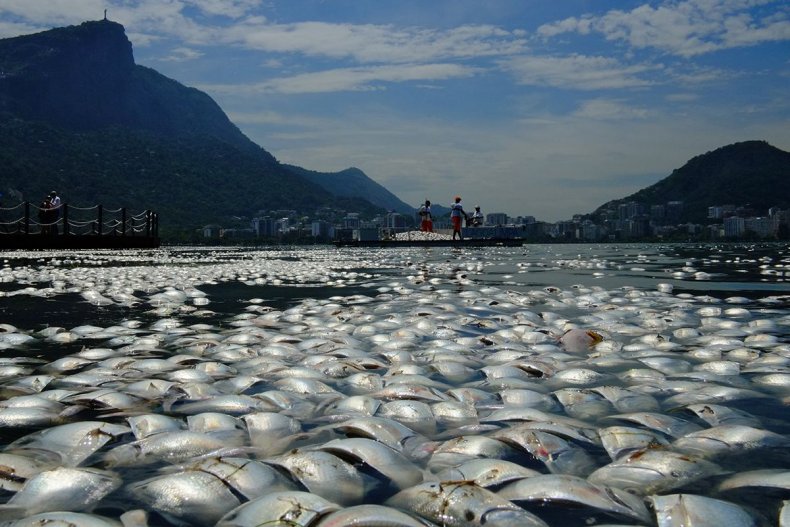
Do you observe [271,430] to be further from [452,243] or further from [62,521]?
[452,243]

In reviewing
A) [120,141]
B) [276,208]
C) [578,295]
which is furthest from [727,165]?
[578,295]

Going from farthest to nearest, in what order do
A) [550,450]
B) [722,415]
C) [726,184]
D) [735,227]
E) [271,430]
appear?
[726,184] → [735,227] → [722,415] → [271,430] → [550,450]

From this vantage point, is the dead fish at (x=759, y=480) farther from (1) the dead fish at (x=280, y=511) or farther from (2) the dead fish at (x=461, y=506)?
(1) the dead fish at (x=280, y=511)

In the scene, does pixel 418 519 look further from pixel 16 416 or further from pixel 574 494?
pixel 16 416

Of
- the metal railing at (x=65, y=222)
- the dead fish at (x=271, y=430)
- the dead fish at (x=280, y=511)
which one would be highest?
the metal railing at (x=65, y=222)

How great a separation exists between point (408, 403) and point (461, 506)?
979 millimetres

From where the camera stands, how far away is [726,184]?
113 metres

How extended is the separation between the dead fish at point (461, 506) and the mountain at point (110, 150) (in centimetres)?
8080

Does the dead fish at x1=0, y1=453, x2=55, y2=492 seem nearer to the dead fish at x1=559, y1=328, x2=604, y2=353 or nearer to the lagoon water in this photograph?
the lagoon water

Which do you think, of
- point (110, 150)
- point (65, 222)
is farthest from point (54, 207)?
point (110, 150)

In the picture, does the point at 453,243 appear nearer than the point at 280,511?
No

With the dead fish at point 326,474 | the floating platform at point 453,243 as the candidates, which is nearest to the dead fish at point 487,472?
the dead fish at point 326,474

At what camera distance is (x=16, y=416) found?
7.79ft

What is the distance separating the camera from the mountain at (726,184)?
331ft
